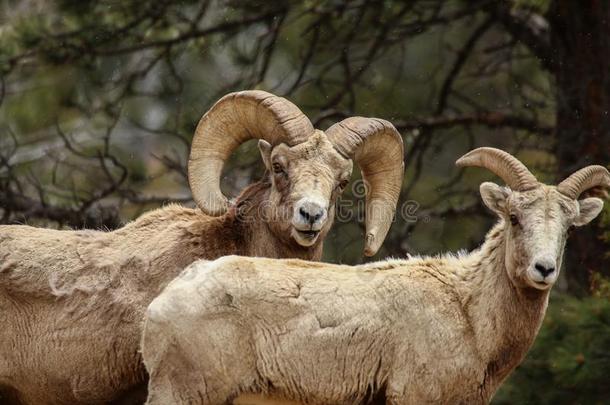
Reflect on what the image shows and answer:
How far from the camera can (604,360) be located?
17.1 metres

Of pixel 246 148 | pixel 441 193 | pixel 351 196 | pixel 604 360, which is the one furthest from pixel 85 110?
pixel 604 360

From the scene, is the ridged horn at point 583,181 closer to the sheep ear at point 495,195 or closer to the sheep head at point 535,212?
the sheep head at point 535,212

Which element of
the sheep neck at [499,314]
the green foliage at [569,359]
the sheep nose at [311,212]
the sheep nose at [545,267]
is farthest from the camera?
the green foliage at [569,359]

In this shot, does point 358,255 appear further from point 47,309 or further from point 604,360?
point 47,309

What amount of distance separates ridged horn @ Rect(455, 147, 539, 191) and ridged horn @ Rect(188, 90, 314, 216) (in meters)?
1.57

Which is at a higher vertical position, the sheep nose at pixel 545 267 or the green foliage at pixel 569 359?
the sheep nose at pixel 545 267

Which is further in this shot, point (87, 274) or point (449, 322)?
point (87, 274)

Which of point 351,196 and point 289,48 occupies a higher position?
point 289,48

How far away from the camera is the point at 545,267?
35.7 ft

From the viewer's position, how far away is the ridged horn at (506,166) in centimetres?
1157

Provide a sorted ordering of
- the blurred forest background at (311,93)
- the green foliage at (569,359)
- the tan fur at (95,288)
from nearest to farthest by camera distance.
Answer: the tan fur at (95,288), the green foliage at (569,359), the blurred forest background at (311,93)

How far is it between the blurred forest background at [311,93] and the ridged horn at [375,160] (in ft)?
16.5

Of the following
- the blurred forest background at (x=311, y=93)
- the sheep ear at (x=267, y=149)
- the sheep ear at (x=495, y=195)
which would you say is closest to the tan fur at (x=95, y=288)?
the sheep ear at (x=267, y=149)

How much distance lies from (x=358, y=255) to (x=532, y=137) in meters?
3.40
